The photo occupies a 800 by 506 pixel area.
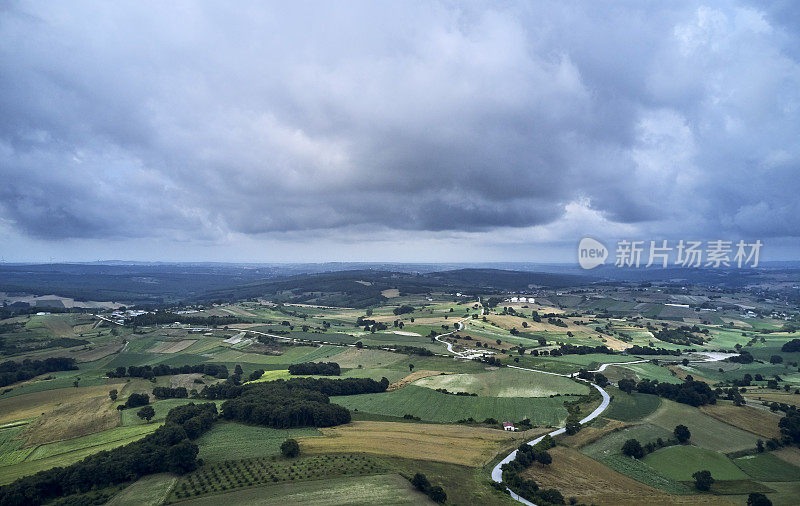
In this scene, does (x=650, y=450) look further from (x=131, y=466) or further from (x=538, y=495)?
(x=131, y=466)

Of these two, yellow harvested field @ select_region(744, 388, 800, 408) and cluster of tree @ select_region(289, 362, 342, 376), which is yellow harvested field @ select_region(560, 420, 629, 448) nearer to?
yellow harvested field @ select_region(744, 388, 800, 408)

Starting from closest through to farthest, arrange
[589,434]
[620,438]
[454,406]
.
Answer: [620,438] → [589,434] → [454,406]

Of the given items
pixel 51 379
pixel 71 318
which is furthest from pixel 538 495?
pixel 71 318

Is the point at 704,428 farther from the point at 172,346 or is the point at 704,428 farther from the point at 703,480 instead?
the point at 172,346

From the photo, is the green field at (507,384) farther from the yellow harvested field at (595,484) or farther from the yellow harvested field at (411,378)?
the yellow harvested field at (595,484)

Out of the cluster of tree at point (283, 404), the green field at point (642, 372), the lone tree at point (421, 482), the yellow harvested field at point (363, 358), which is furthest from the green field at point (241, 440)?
the green field at point (642, 372)

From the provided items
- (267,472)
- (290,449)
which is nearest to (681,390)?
(290,449)
